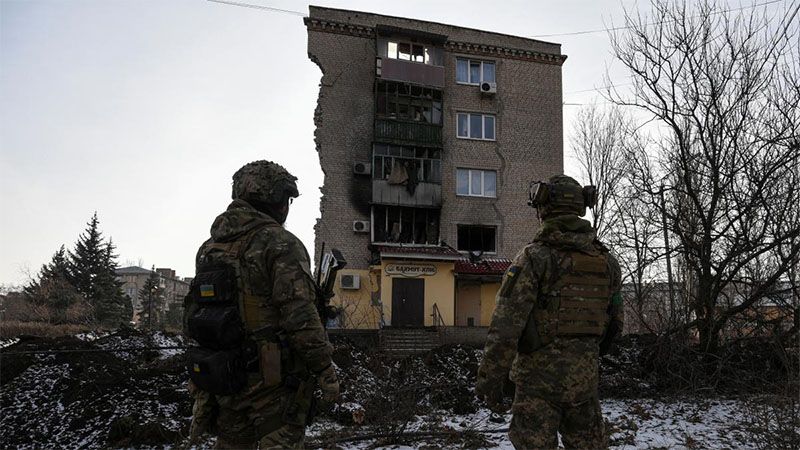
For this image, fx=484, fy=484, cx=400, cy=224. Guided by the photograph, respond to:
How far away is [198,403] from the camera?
2977 millimetres

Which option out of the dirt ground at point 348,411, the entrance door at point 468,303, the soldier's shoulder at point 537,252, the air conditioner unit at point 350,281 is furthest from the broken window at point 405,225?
the soldier's shoulder at point 537,252

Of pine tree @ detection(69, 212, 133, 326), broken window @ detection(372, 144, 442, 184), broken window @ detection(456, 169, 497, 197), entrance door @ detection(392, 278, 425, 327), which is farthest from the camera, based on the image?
pine tree @ detection(69, 212, 133, 326)

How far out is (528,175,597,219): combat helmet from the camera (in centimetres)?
343

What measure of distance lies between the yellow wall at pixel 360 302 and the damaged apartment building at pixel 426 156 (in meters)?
0.04

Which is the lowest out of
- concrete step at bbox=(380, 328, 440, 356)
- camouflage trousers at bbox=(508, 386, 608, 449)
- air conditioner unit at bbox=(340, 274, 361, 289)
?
concrete step at bbox=(380, 328, 440, 356)

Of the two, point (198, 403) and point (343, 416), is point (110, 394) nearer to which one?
point (343, 416)

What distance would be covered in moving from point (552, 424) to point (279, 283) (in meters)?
1.97

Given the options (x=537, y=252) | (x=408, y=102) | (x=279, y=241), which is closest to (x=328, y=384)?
(x=279, y=241)

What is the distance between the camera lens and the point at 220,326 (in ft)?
9.09

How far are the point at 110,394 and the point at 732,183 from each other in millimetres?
10707

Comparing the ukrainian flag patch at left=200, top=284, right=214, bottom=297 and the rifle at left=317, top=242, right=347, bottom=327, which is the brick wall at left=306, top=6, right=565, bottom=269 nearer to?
the rifle at left=317, top=242, right=347, bottom=327

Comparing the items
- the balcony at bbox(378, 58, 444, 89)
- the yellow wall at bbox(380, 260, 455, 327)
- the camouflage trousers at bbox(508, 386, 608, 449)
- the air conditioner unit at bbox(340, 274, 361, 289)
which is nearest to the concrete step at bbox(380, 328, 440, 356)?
the yellow wall at bbox(380, 260, 455, 327)

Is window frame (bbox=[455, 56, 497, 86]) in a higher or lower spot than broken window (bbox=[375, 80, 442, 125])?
higher

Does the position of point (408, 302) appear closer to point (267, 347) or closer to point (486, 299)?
point (486, 299)
